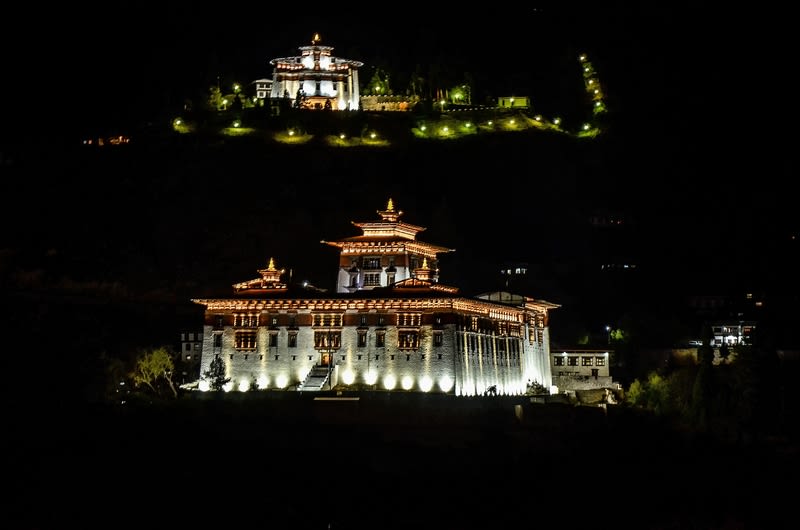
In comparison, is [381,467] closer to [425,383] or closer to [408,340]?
[425,383]

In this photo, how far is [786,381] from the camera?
73188 mm

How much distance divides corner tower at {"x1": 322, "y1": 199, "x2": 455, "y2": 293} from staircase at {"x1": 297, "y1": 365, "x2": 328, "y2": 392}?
10603 millimetres

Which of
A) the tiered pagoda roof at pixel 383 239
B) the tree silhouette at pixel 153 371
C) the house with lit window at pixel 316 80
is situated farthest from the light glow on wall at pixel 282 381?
the house with lit window at pixel 316 80

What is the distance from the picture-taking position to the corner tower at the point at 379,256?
273ft

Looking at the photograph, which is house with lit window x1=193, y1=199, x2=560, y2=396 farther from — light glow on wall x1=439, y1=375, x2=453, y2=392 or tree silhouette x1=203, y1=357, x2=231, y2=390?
tree silhouette x1=203, y1=357, x2=231, y2=390

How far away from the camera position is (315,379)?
238ft

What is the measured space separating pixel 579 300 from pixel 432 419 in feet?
150

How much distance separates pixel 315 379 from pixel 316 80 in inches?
2686

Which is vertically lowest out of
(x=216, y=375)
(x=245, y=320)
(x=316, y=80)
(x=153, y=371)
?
(x=216, y=375)

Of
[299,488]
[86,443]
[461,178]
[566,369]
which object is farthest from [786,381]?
[461,178]

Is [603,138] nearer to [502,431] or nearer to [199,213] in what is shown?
[199,213]

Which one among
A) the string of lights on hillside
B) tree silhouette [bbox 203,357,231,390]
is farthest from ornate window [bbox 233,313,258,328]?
the string of lights on hillside

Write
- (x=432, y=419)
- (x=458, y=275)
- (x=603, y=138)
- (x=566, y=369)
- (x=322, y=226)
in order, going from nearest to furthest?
(x=432, y=419) < (x=566, y=369) < (x=458, y=275) < (x=322, y=226) < (x=603, y=138)

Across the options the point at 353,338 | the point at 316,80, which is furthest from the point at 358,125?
the point at 353,338
